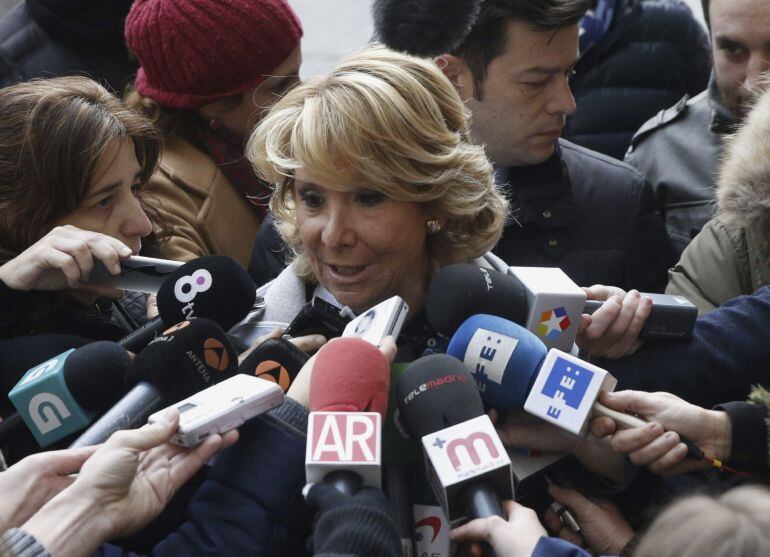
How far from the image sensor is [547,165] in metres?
2.82

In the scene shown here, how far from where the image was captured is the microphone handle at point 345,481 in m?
1.45

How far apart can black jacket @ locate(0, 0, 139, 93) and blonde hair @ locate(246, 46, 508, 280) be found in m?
1.29

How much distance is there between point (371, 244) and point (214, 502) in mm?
691

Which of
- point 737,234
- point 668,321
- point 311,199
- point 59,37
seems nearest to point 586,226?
point 737,234

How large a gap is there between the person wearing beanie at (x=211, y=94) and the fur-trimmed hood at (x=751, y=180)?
131 cm

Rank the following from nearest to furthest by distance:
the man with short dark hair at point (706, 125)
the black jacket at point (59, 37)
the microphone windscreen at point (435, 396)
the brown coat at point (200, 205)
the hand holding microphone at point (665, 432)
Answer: the microphone windscreen at point (435, 396) < the hand holding microphone at point (665, 432) < the man with short dark hair at point (706, 125) < the brown coat at point (200, 205) < the black jacket at point (59, 37)

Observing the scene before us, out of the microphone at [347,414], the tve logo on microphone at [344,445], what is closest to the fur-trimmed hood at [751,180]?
the microphone at [347,414]

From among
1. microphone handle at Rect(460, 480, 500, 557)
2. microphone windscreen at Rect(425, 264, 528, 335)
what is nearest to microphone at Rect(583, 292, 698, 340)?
microphone windscreen at Rect(425, 264, 528, 335)

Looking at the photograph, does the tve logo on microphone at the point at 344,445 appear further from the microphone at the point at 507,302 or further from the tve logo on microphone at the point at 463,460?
the microphone at the point at 507,302

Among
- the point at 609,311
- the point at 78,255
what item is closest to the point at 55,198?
the point at 78,255

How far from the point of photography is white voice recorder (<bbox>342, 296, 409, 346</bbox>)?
174 centimetres

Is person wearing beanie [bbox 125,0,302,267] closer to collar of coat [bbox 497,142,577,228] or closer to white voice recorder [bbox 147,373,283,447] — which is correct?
collar of coat [bbox 497,142,577,228]

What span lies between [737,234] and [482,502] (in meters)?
1.10

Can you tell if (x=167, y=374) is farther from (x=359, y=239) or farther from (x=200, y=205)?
(x=200, y=205)
